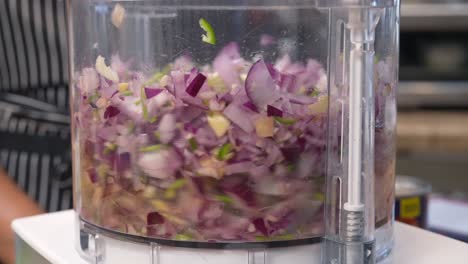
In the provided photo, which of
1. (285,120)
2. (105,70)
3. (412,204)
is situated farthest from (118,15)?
(412,204)

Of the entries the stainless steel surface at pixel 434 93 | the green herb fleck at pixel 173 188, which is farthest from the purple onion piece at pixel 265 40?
the stainless steel surface at pixel 434 93

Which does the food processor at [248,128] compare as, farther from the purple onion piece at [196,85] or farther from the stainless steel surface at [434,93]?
the stainless steel surface at [434,93]

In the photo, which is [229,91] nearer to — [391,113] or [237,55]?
[237,55]

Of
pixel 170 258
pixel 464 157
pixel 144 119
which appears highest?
pixel 144 119

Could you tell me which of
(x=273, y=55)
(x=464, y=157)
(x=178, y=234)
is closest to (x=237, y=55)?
(x=273, y=55)

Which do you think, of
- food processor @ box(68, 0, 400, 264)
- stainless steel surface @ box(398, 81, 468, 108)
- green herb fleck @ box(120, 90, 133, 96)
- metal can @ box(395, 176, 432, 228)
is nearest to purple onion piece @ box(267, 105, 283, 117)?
food processor @ box(68, 0, 400, 264)

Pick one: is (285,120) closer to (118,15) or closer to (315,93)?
(315,93)
